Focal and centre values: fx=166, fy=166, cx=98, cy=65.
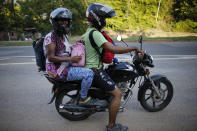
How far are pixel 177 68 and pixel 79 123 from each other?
446 centimetres

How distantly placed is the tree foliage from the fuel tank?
23.1 m

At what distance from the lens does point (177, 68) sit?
589 centimetres

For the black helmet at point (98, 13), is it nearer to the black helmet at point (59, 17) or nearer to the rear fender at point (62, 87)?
the black helmet at point (59, 17)

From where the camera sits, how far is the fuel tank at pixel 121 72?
2.55 metres

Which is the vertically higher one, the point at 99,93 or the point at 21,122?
the point at 99,93

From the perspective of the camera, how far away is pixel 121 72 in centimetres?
256

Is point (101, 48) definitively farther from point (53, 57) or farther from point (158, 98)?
point (158, 98)

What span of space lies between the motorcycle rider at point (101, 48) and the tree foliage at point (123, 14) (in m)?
23.2

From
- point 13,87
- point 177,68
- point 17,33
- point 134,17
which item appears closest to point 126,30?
point 134,17

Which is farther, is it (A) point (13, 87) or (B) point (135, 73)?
(A) point (13, 87)

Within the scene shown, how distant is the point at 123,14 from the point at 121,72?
81.5ft

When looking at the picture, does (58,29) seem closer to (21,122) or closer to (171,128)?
(21,122)

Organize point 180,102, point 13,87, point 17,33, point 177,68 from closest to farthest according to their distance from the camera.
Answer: point 180,102, point 13,87, point 177,68, point 17,33

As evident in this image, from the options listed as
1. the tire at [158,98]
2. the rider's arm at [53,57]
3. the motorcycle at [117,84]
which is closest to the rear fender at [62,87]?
the motorcycle at [117,84]
